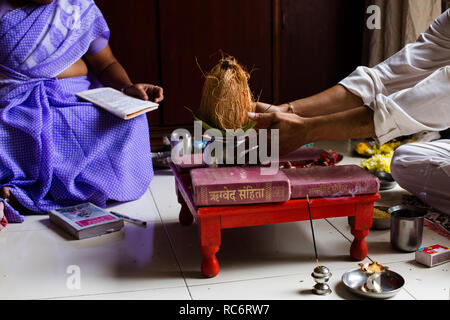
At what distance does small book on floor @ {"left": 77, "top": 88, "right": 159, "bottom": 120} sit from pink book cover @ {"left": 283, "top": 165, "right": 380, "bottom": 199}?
810mm

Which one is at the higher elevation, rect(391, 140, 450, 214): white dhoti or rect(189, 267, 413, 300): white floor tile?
rect(391, 140, 450, 214): white dhoti

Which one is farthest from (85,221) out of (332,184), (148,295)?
(332,184)

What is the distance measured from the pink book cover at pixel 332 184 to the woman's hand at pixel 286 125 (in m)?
0.14

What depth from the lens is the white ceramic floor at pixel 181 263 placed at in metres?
1.52

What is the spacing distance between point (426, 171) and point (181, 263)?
1.02 metres

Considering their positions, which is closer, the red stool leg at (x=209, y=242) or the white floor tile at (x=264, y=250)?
the red stool leg at (x=209, y=242)

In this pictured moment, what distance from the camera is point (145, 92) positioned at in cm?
242

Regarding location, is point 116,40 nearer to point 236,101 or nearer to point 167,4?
point 167,4

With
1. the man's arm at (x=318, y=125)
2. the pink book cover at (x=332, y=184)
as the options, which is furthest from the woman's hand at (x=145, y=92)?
the pink book cover at (x=332, y=184)

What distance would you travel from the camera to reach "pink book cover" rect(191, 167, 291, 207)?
5.00ft

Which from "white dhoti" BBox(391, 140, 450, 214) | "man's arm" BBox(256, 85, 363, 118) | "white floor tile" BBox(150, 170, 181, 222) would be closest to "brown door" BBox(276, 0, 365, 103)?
"white floor tile" BBox(150, 170, 181, 222)

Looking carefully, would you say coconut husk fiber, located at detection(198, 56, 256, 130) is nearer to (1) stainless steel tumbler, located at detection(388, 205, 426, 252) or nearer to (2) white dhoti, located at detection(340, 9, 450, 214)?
(2) white dhoti, located at detection(340, 9, 450, 214)

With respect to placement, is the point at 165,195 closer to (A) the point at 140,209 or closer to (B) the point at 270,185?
(A) the point at 140,209

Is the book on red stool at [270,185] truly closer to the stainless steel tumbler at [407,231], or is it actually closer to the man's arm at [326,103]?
the stainless steel tumbler at [407,231]
